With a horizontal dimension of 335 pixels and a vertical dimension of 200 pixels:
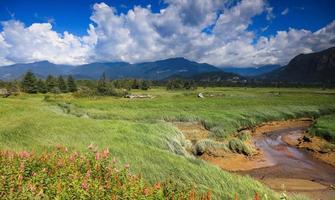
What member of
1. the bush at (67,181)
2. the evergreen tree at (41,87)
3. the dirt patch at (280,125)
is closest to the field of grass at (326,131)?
the dirt patch at (280,125)

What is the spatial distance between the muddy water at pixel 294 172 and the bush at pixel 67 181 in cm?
1164

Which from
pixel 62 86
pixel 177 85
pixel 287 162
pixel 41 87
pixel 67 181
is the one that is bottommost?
pixel 177 85

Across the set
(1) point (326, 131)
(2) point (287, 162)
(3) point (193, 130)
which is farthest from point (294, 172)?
(1) point (326, 131)

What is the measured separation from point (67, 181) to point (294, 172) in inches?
743

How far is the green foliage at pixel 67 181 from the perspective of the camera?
617 centimetres

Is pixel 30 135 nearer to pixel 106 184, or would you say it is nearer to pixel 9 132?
pixel 9 132

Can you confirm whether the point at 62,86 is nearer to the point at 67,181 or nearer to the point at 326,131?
the point at 326,131

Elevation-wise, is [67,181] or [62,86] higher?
[67,181]

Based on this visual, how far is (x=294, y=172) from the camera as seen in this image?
826 inches

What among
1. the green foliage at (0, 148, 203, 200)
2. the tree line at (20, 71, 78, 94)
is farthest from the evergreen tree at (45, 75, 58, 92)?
the green foliage at (0, 148, 203, 200)

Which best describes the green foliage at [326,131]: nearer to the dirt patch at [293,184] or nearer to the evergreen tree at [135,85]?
the dirt patch at [293,184]

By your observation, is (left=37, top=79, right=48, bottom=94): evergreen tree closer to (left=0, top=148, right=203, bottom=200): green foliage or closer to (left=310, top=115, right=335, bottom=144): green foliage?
(left=310, top=115, right=335, bottom=144): green foliage

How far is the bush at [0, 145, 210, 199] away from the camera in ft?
20.2

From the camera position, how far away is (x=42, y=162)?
326 inches
